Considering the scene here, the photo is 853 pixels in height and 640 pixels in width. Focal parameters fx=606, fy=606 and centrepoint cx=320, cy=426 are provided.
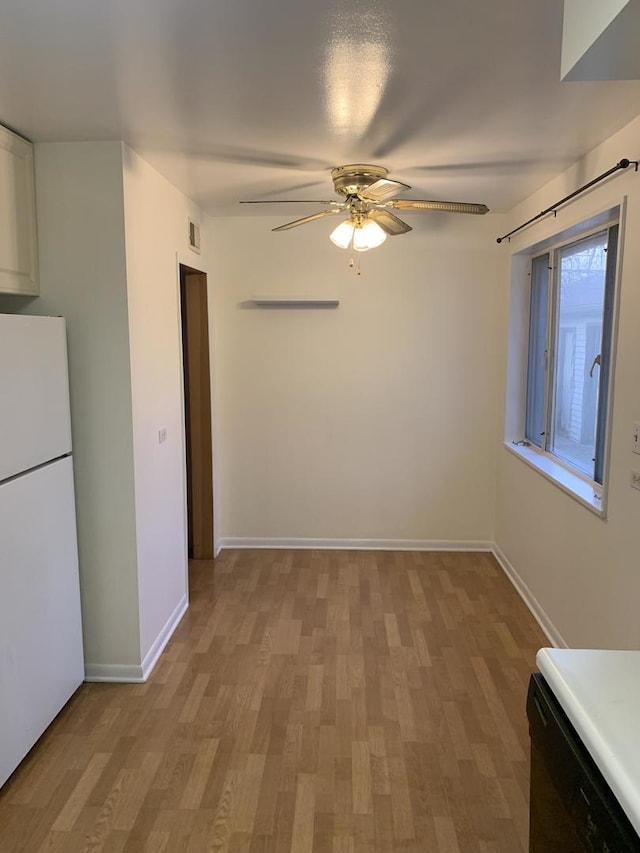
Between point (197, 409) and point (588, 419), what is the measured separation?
8.55ft

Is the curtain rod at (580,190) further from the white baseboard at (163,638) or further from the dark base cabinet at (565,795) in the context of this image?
the white baseboard at (163,638)

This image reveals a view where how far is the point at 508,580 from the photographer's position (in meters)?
4.16

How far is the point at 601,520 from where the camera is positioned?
2697 millimetres

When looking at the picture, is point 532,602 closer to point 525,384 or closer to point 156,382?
point 525,384

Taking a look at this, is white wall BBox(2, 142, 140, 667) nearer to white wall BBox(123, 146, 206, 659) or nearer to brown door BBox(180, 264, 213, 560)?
white wall BBox(123, 146, 206, 659)

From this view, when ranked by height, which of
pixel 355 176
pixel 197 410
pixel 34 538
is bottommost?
pixel 34 538

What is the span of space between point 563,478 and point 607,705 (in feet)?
7.27

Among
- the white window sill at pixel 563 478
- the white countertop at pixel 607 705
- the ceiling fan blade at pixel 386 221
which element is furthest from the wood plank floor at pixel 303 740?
the ceiling fan blade at pixel 386 221

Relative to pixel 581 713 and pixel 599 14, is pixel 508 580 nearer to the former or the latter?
pixel 581 713

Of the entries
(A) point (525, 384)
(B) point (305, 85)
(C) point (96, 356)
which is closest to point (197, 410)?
(C) point (96, 356)

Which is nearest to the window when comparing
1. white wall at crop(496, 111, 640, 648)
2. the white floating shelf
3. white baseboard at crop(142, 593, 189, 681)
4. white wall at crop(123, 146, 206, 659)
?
white wall at crop(496, 111, 640, 648)

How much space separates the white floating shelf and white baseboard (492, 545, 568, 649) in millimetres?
2223

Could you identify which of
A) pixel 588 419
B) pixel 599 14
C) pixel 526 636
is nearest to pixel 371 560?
pixel 526 636

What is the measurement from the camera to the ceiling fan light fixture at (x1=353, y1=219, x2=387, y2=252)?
2.97 m
